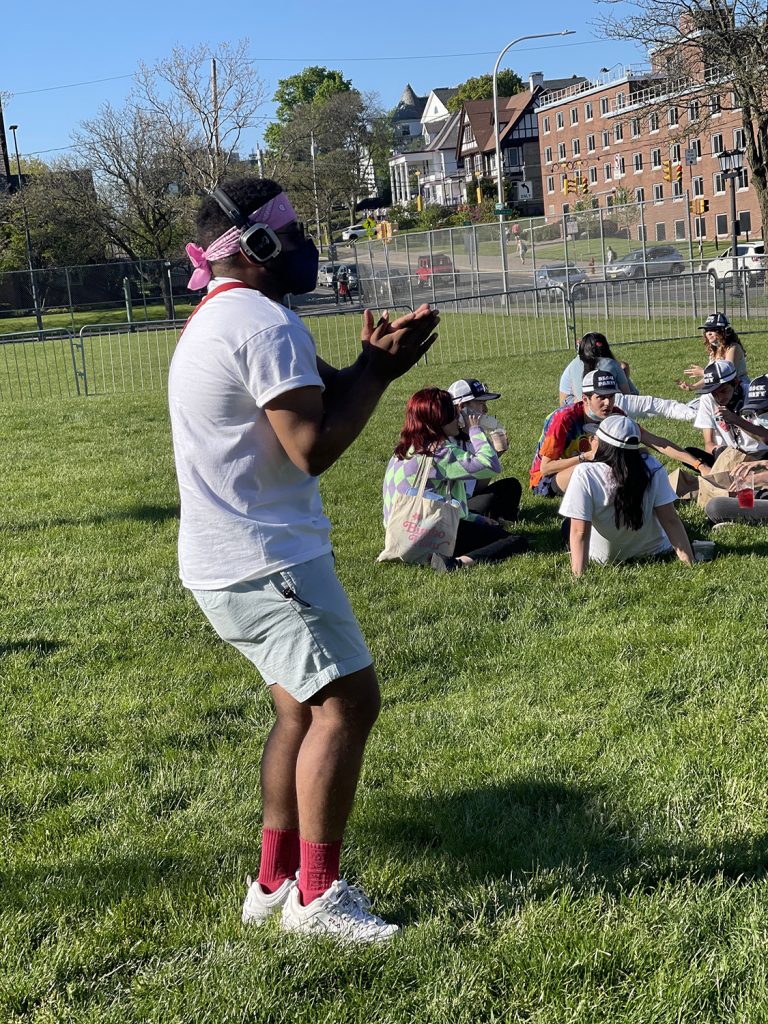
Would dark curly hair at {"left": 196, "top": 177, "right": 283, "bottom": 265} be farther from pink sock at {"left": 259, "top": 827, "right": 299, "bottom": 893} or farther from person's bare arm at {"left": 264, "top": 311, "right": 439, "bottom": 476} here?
pink sock at {"left": 259, "top": 827, "right": 299, "bottom": 893}

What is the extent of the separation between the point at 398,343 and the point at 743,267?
2222cm

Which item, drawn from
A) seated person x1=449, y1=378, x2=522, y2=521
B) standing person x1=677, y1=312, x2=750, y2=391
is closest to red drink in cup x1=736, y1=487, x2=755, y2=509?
seated person x1=449, y1=378, x2=522, y2=521

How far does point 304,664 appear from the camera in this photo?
2.95 meters

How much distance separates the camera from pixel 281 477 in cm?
290

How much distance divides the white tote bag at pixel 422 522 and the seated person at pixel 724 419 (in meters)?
2.51

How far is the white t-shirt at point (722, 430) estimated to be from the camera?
8.43 m

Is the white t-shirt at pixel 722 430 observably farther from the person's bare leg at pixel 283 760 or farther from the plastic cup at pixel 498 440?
the person's bare leg at pixel 283 760

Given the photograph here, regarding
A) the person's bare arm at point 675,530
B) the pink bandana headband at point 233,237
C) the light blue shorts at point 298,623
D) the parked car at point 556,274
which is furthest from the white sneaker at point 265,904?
the parked car at point 556,274

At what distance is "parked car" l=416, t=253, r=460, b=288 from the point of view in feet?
123

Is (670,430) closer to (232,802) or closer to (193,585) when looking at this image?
(232,802)

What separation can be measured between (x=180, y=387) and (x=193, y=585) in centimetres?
54

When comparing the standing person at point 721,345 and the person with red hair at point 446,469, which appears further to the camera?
the standing person at point 721,345

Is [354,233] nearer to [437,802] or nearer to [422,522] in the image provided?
[422,522]

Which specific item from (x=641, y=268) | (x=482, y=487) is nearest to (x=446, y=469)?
(x=482, y=487)
